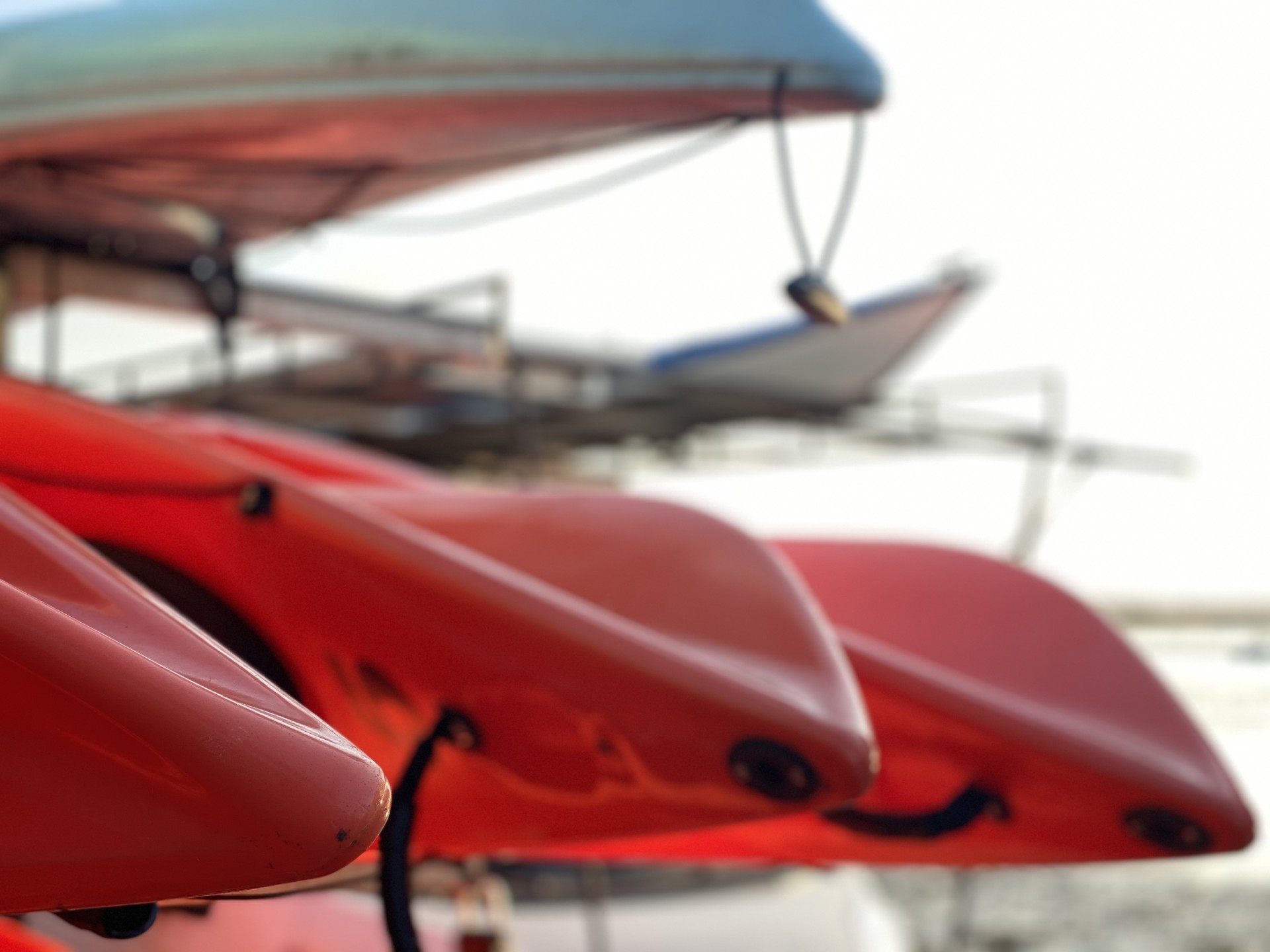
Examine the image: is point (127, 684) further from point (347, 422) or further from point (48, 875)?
point (347, 422)

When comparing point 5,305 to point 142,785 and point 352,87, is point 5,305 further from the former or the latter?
point 142,785

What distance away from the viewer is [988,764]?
1574mm

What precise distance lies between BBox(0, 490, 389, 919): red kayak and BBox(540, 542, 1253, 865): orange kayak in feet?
3.40

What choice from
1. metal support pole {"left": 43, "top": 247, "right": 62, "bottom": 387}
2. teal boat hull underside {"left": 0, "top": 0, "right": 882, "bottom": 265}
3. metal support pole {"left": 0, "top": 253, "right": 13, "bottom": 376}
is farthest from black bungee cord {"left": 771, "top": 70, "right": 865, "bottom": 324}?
metal support pole {"left": 0, "top": 253, "right": 13, "bottom": 376}

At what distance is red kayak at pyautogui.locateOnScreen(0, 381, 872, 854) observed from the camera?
112 cm

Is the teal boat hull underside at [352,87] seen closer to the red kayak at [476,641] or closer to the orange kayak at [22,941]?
the red kayak at [476,641]

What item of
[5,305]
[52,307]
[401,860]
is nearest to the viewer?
[401,860]

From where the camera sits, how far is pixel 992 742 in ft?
5.10

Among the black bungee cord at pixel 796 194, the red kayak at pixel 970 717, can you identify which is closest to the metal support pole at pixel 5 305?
the red kayak at pixel 970 717

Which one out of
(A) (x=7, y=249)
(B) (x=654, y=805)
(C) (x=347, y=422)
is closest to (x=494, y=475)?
(C) (x=347, y=422)

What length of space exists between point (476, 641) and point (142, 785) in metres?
0.53

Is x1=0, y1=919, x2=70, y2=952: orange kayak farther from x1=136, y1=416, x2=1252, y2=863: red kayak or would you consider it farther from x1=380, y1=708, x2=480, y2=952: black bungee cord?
x1=136, y1=416, x2=1252, y2=863: red kayak

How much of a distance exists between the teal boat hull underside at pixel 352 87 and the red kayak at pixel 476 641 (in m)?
0.63

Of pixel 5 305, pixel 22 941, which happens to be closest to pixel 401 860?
pixel 22 941
